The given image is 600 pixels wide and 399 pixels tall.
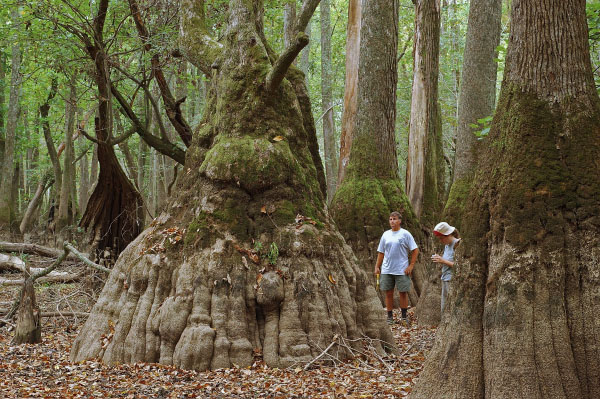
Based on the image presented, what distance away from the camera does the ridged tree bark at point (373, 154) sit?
11.4m

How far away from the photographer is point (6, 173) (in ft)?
67.1

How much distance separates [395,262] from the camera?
10109mm

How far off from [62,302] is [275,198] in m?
5.77

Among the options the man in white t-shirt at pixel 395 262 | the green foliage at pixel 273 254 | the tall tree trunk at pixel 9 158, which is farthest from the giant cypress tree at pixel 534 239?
the tall tree trunk at pixel 9 158

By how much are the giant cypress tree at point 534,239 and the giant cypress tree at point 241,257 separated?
107 inches

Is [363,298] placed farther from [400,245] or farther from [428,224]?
[428,224]

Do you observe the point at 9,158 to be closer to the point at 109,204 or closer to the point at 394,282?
the point at 109,204

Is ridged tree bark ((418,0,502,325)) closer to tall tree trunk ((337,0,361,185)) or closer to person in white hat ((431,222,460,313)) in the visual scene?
person in white hat ((431,222,460,313))

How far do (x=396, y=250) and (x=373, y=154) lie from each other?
248 centimetres

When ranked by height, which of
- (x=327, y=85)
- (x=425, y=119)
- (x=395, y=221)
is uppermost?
(x=327, y=85)

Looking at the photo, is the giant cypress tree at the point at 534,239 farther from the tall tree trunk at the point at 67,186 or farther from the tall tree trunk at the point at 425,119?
the tall tree trunk at the point at 67,186

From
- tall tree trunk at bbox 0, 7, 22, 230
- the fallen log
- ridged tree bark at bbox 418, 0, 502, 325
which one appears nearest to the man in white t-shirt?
ridged tree bark at bbox 418, 0, 502, 325

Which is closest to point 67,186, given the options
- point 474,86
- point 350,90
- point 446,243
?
point 350,90

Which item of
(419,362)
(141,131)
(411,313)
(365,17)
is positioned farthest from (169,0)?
(419,362)
